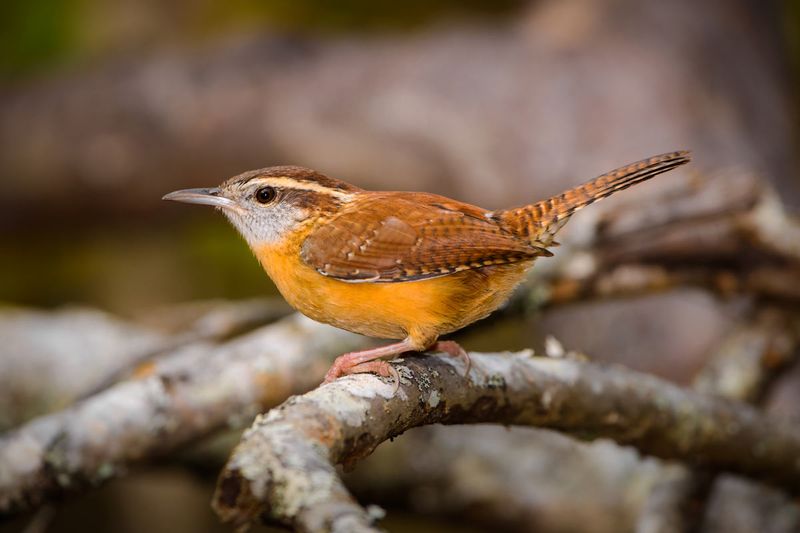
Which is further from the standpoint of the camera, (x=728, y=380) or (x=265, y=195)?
(x=728, y=380)

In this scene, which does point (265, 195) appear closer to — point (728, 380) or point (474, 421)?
point (474, 421)

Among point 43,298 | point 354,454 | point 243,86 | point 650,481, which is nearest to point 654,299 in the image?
point 650,481

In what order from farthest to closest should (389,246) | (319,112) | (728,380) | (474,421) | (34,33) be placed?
(34,33) → (319,112) → (728,380) → (389,246) → (474,421)

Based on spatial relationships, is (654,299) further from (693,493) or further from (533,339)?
(693,493)

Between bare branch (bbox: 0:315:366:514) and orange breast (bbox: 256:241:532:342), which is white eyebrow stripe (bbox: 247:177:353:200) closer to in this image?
orange breast (bbox: 256:241:532:342)

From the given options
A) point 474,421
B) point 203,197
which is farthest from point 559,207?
point 203,197

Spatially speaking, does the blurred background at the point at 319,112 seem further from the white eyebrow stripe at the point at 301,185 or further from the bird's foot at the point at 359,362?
the bird's foot at the point at 359,362

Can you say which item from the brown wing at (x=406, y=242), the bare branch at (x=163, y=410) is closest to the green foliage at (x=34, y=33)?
the bare branch at (x=163, y=410)
